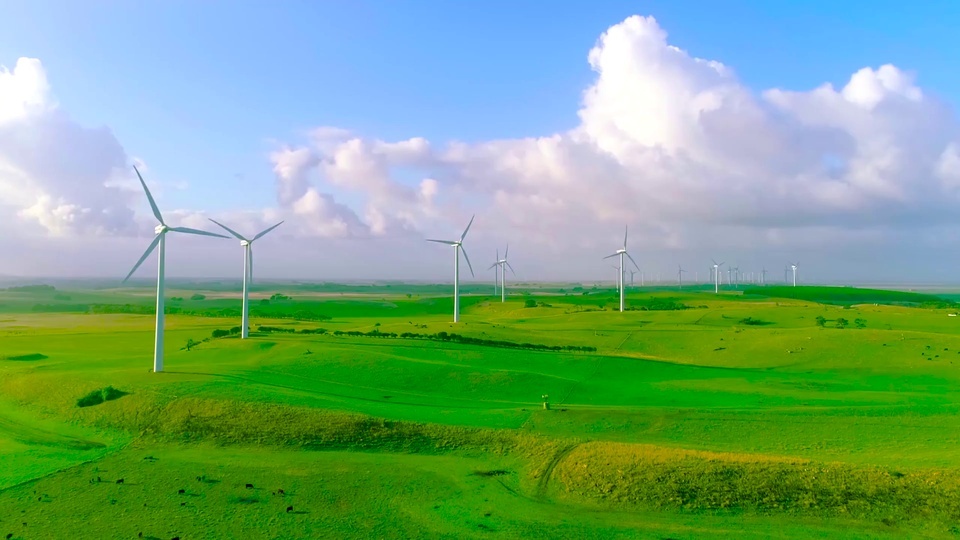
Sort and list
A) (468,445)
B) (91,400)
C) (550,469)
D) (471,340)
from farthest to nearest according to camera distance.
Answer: (471,340) < (91,400) < (468,445) < (550,469)

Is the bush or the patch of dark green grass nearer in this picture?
the bush

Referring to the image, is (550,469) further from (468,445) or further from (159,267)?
(159,267)

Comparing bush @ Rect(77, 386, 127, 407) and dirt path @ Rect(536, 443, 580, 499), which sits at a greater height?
bush @ Rect(77, 386, 127, 407)

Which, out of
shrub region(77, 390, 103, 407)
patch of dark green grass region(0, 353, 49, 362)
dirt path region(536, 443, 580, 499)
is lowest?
dirt path region(536, 443, 580, 499)

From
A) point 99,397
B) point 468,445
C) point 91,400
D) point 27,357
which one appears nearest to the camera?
point 468,445

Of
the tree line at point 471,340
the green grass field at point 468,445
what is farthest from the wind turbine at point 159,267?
the tree line at point 471,340

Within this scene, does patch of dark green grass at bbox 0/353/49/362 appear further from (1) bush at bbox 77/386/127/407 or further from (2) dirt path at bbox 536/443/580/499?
(2) dirt path at bbox 536/443/580/499

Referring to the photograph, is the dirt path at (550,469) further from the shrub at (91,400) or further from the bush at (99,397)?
the shrub at (91,400)

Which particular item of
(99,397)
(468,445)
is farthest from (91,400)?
(468,445)

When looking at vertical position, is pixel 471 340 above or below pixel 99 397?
above

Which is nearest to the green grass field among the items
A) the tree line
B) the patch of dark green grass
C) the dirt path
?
the dirt path
